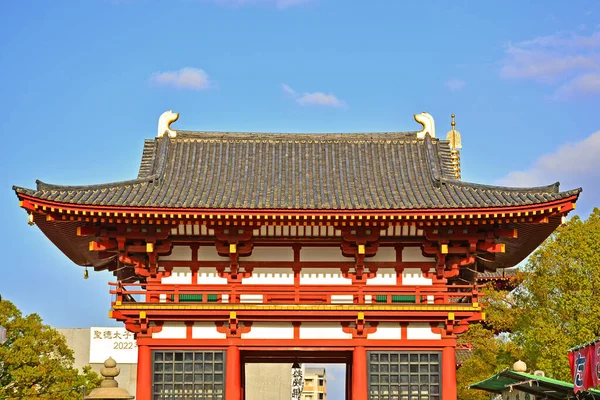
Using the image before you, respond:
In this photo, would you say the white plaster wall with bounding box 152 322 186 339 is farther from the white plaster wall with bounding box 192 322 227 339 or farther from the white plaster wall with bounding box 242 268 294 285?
the white plaster wall with bounding box 242 268 294 285

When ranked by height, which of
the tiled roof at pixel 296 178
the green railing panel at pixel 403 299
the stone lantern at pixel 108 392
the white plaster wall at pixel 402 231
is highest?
the tiled roof at pixel 296 178

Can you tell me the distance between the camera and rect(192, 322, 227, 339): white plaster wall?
26.8 meters

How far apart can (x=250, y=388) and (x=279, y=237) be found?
4416cm

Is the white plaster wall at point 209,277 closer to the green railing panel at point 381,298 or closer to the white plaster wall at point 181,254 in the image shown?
the white plaster wall at point 181,254

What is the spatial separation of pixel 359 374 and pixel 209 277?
5.48 m

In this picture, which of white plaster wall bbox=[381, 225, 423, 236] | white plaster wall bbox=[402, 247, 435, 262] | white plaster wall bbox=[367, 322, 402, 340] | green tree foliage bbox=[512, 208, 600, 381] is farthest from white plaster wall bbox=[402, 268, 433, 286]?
green tree foliage bbox=[512, 208, 600, 381]

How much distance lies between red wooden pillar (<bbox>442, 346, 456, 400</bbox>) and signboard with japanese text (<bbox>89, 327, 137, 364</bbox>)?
44969 mm

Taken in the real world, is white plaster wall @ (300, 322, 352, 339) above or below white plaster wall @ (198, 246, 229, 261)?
below

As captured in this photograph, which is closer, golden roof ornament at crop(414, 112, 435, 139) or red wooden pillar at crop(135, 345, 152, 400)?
red wooden pillar at crop(135, 345, 152, 400)

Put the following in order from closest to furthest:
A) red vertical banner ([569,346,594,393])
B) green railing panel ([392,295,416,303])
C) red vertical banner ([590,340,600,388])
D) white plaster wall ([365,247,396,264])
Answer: red vertical banner ([590,340,600,388]) < red vertical banner ([569,346,594,393]) < green railing panel ([392,295,416,303]) < white plaster wall ([365,247,396,264])

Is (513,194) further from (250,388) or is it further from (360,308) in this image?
(250,388)

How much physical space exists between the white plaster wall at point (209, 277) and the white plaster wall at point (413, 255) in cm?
566

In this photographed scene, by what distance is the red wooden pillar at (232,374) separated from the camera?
86.3 ft

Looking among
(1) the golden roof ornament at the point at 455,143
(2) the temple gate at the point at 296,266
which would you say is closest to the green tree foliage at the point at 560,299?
(2) the temple gate at the point at 296,266
